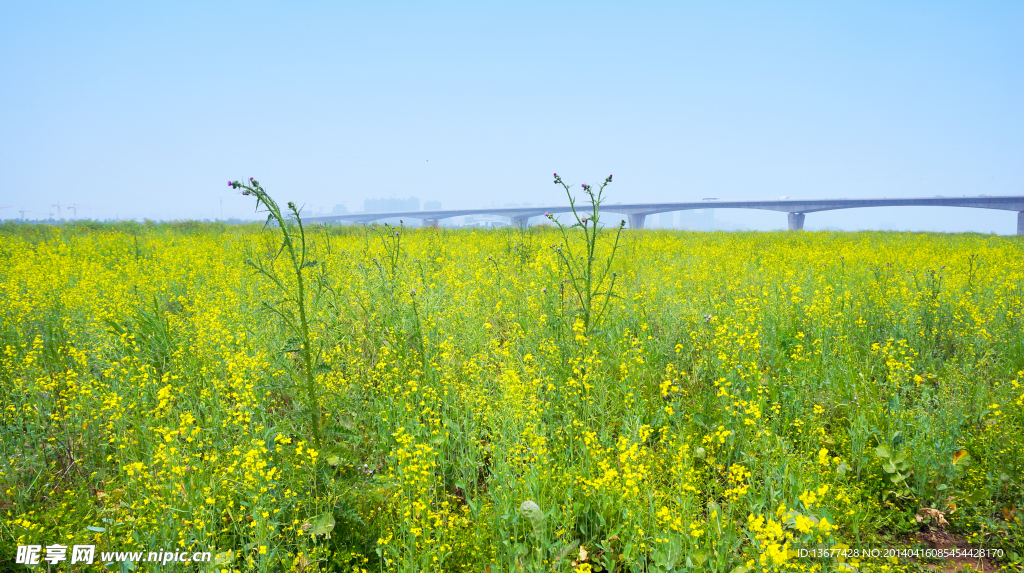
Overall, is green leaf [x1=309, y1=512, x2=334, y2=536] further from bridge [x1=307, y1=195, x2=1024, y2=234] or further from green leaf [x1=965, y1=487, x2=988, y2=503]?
bridge [x1=307, y1=195, x2=1024, y2=234]

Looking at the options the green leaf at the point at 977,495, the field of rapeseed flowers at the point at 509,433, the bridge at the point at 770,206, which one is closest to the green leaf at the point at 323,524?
the field of rapeseed flowers at the point at 509,433

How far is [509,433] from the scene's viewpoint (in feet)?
7.63

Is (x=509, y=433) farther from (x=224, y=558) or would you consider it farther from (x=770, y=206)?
(x=770, y=206)

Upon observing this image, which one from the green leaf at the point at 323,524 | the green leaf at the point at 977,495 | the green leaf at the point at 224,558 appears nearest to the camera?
the green leaf at the point at 224,558

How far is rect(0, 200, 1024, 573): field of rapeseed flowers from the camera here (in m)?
1.91

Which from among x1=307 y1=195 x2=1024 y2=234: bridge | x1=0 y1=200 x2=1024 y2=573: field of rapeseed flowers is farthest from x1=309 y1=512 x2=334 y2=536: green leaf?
x1=307 y1=195 x2=1024 y2=234: bridge

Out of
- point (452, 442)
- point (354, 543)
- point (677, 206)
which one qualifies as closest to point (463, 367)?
point (452, 442)

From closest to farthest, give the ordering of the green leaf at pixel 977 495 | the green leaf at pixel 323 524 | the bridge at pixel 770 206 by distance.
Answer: the green leaf at pixel 323 524, the green leaf at pixel 977 495, the bridge at pixel 770 206

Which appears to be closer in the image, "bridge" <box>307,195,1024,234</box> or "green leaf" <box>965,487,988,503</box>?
"green leaf" <box>965,487,988,503</box>

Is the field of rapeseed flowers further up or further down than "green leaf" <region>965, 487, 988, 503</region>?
further up

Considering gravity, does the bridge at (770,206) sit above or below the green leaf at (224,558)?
above

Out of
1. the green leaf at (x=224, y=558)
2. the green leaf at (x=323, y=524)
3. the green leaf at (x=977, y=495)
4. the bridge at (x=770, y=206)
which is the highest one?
the bridge at (x=770, y=206)

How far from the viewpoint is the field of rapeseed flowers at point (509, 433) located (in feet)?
6.27

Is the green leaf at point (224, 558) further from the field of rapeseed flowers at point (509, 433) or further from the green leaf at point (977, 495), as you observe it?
the green leaf at point (977, 495)
